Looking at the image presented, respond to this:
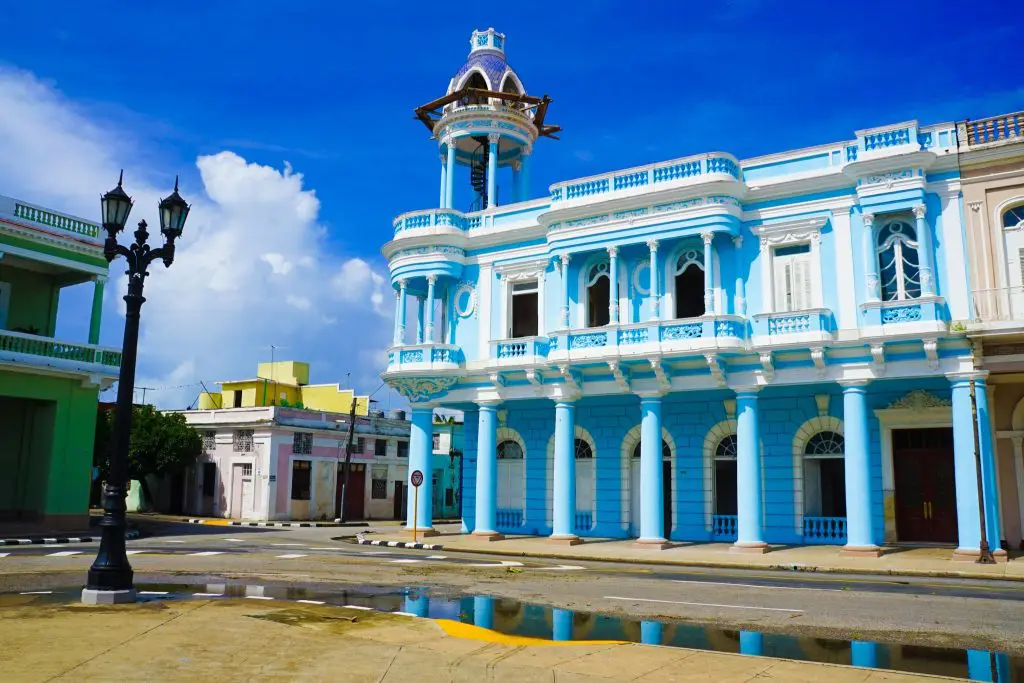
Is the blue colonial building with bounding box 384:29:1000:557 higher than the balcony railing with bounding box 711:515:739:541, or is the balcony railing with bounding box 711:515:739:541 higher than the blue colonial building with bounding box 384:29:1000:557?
the blue colonial building with bounding box 384:29:1000:557

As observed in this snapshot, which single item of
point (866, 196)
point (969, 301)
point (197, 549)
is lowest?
point (197, 549)

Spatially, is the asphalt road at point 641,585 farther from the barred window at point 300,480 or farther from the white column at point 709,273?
the barred window at point 300,480

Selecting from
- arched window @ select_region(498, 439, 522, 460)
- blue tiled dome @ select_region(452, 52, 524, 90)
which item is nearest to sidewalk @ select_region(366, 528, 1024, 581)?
arched window @ select_region(498, 439, 522, 460)

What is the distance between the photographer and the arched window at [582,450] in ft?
86.1

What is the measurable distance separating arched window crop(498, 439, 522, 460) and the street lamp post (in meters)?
17.5

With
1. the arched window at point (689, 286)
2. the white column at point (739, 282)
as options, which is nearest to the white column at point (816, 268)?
the white column at point (739, 282)

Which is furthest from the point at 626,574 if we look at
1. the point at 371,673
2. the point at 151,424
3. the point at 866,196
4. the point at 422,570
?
the point at 151,424

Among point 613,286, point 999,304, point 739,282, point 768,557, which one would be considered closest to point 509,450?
point 613,286

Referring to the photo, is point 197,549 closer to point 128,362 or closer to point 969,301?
point 128,362

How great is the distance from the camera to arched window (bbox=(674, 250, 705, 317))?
23359 mm

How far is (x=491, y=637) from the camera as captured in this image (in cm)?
859

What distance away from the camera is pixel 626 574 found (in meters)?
15.8

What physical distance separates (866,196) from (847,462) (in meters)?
6.51

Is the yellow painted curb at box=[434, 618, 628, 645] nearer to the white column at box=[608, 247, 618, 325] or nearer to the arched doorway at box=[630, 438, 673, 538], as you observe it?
the white column at box=[608, 247, 618, 325]
